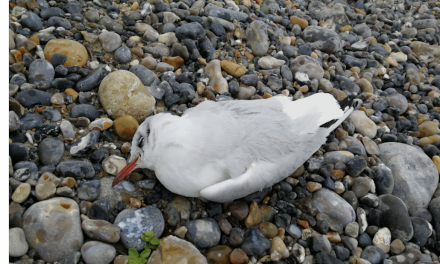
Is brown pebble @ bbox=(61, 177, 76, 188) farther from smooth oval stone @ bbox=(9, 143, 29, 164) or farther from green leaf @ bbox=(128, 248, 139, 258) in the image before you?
green leaf @ bbox=(128, 248, 139, 258)

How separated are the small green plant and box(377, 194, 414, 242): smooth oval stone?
2180 mm

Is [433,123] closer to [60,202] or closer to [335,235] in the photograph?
[335,235]

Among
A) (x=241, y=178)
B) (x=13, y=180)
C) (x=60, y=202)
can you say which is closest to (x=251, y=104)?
(x=241, y=178)

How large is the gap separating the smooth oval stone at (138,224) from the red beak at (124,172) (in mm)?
283

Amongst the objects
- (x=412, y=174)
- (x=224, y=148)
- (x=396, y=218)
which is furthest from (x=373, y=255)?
(x=224, y=148)

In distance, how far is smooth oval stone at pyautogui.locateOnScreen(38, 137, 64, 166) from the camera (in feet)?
9.07

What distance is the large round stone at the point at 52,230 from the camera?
7.37 ft

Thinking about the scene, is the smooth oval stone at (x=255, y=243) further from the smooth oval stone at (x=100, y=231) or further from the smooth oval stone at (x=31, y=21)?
the smooth oval stone at (x=31, y=21)

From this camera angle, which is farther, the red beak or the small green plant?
the red beak

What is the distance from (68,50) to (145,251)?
2478 mm

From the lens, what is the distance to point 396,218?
2.91 meters

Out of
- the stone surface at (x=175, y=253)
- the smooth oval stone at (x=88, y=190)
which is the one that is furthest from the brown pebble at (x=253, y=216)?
the smooth oval stone at (x=88, y=190)

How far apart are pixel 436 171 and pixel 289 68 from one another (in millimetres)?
2252

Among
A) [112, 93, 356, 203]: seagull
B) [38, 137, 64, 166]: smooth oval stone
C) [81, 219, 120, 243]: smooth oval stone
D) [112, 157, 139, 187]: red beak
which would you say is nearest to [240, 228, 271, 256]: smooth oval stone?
[112, 93, 356, 203]: seagull
